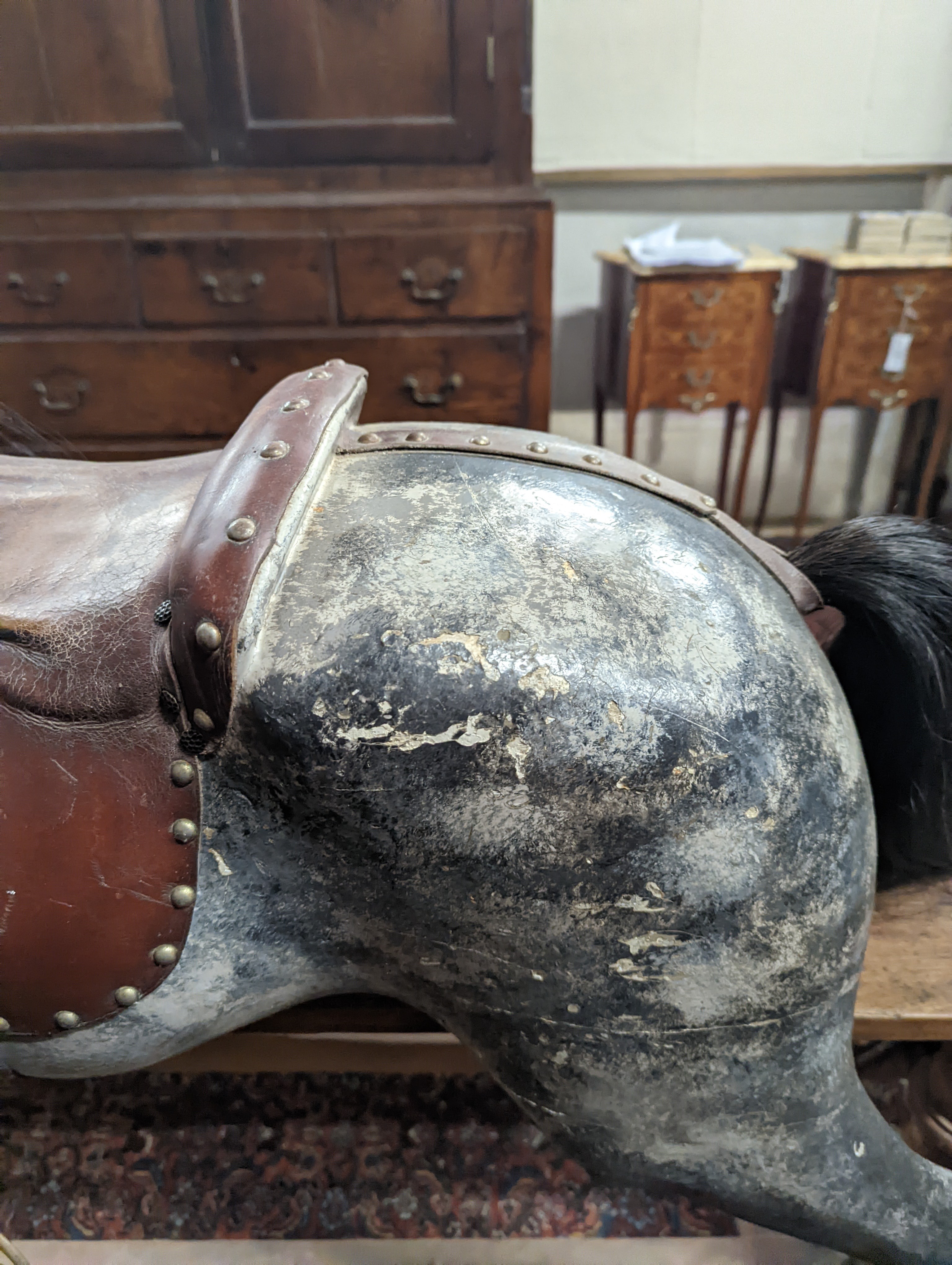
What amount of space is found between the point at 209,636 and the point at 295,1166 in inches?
30.4

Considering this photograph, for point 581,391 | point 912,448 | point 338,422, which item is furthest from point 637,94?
point 338,422

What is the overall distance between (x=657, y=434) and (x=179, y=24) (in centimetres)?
161

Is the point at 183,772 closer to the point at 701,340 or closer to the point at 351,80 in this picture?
the point at 351,80

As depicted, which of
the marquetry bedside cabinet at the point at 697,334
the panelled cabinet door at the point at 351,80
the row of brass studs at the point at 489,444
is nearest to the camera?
the row of brass studs at the point at 489,444

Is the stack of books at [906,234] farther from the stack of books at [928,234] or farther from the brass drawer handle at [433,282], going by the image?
Answer: the brass drawer handle at [433,282]

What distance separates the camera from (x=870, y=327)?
199 centimetres

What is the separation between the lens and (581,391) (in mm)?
2480

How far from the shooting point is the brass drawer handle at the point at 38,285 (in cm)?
169

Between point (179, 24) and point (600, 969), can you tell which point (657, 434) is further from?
point (600, 969)

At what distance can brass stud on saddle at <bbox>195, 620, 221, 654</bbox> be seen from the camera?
1.45 feet

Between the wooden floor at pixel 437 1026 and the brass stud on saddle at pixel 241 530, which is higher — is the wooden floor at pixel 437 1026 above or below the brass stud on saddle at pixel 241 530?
below

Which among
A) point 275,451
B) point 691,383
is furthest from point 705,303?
point 275,451

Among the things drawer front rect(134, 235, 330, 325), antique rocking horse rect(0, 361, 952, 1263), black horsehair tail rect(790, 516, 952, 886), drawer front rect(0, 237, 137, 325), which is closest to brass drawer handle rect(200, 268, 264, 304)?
drawer front rect(134, 235, 330, 325)

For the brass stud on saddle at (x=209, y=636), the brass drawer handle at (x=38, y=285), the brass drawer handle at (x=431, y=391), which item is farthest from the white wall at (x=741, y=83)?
the brass stud on saddle at (x=209, y=636)
